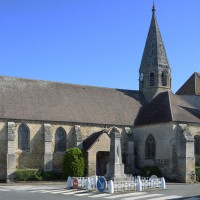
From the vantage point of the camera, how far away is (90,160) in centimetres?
3503

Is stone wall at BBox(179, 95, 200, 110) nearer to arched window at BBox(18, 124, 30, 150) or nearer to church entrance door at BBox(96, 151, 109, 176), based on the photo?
church entrance door at BBox(96, 151, 109, 176)

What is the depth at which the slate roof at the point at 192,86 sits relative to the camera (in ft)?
143

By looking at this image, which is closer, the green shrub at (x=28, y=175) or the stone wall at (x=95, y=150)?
the green shrub at (x=28, y=175)

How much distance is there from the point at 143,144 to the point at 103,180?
1659 cm

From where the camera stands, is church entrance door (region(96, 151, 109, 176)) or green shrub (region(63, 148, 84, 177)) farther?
church entrance door (region(96, 151, 109, 176))

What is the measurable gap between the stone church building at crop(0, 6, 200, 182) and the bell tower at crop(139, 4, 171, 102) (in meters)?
1.58

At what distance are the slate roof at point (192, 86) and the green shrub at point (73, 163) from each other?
15.8 meters

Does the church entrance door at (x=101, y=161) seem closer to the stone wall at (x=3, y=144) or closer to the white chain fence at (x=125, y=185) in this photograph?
the stone wall at (x=3, y=144)

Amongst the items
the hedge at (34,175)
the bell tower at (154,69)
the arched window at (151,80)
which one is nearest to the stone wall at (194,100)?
the bell tower at (154,69)

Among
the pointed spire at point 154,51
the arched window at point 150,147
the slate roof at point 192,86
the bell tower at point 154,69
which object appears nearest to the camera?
the arched window at point 150,147

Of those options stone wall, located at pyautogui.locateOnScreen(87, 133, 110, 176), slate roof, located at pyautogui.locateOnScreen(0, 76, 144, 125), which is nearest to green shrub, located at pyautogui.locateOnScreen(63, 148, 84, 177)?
stone wall, located at pyautogui.locateOnScreen(87, 133, 110, 176)

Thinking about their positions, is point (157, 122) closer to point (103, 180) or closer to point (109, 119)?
point (109, 119)

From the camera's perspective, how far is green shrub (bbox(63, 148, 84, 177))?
3397 cm

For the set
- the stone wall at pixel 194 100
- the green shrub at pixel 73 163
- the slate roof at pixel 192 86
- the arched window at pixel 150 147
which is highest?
the slate roof at pixel 192 86
